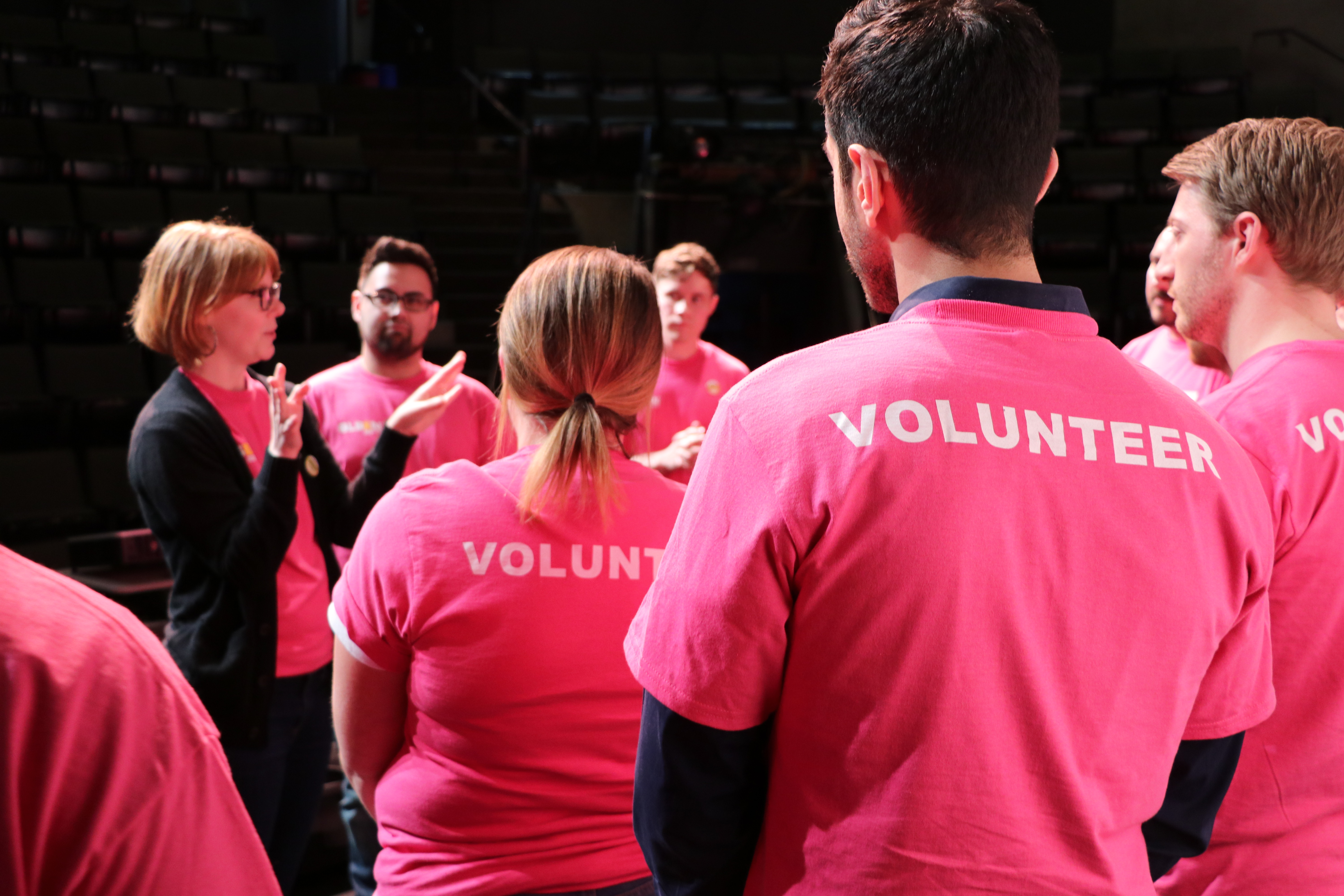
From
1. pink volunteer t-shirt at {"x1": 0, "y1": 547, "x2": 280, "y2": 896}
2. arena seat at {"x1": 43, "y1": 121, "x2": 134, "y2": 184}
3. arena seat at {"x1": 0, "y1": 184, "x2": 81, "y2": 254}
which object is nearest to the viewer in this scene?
pink volunteer t-shirt at {"x1": 0, "y1": 547, "x2": 280, "y2": 896}

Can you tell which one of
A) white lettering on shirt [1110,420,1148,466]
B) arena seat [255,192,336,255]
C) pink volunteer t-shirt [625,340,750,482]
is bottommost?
pink volunteer t-shirt [625,340,750,482]

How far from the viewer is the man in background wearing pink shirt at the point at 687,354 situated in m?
3.51

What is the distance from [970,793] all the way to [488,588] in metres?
0.59

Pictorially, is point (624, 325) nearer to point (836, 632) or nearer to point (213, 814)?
point (836, 632)

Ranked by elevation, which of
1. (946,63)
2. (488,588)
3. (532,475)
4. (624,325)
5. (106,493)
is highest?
(946,63)

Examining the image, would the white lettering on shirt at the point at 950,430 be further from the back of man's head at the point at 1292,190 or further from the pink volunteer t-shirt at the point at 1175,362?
the pink volunteer t-shirt at the point at 1175,362

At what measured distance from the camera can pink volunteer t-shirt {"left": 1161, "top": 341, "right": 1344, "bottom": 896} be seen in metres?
1.12

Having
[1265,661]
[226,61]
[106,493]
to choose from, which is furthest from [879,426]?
[226,61]

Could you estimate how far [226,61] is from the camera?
30.4 feet

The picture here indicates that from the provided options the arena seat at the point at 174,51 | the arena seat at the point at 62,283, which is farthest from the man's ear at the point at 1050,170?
the arena seat at the point at 174,51

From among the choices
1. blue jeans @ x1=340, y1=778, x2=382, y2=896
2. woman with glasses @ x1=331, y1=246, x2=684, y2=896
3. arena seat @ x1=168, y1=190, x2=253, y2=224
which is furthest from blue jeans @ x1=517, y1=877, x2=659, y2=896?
arena seat @ x1=168, y1=190, x2=253, y2=224

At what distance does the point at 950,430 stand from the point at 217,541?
160 centimetres

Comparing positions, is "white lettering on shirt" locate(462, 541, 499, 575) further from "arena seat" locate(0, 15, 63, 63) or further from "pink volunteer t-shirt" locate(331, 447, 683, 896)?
"arena seat" locate(0, 15, 63, 63)

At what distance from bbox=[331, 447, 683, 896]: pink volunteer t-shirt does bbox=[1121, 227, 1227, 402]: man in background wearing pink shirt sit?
137 cm
